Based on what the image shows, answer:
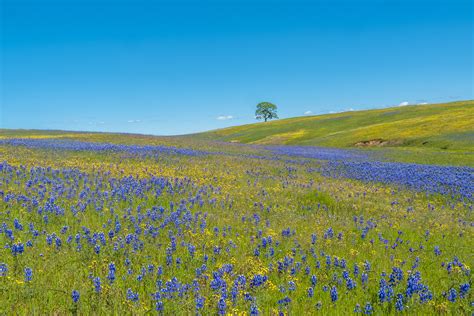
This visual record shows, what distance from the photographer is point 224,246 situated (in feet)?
22.2

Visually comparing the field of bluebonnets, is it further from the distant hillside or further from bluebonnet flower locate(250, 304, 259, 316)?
the distant hillside

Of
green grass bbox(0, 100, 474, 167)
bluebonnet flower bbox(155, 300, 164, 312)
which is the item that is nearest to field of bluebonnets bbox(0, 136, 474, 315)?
bluebonnet flower bbox(155, 300, 164, 312)

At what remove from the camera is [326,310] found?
4.68m

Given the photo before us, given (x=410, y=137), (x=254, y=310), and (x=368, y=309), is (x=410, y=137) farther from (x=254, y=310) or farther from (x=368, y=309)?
(x=254, y=310)

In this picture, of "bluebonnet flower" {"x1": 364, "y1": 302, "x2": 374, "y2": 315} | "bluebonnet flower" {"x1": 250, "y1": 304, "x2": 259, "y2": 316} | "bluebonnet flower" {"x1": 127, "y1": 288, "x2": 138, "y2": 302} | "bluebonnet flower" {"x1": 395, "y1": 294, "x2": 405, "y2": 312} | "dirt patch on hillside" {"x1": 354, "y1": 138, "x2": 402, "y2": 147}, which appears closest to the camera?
"bluebonnet flower" {"x1": 250, "y1": 304, "x2": 259, "y2": 316}

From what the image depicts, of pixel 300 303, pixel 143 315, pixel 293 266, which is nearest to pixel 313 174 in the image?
pixel 293 266

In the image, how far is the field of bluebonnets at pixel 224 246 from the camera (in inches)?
180

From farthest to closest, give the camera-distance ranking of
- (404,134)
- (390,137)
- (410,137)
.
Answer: (390,137), (404,134), (410,137)

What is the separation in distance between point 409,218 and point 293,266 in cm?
592

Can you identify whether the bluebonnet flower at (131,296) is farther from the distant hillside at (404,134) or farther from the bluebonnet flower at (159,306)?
the distant hillside at (404,134)

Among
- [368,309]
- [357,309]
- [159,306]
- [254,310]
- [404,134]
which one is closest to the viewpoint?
[254,310]

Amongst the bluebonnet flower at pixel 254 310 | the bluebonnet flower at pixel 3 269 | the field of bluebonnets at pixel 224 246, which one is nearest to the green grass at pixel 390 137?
the field of bluebonnets at pixel 224 246

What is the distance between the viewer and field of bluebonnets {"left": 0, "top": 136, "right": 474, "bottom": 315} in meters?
4.56

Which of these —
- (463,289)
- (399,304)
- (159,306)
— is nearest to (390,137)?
(463,289)
